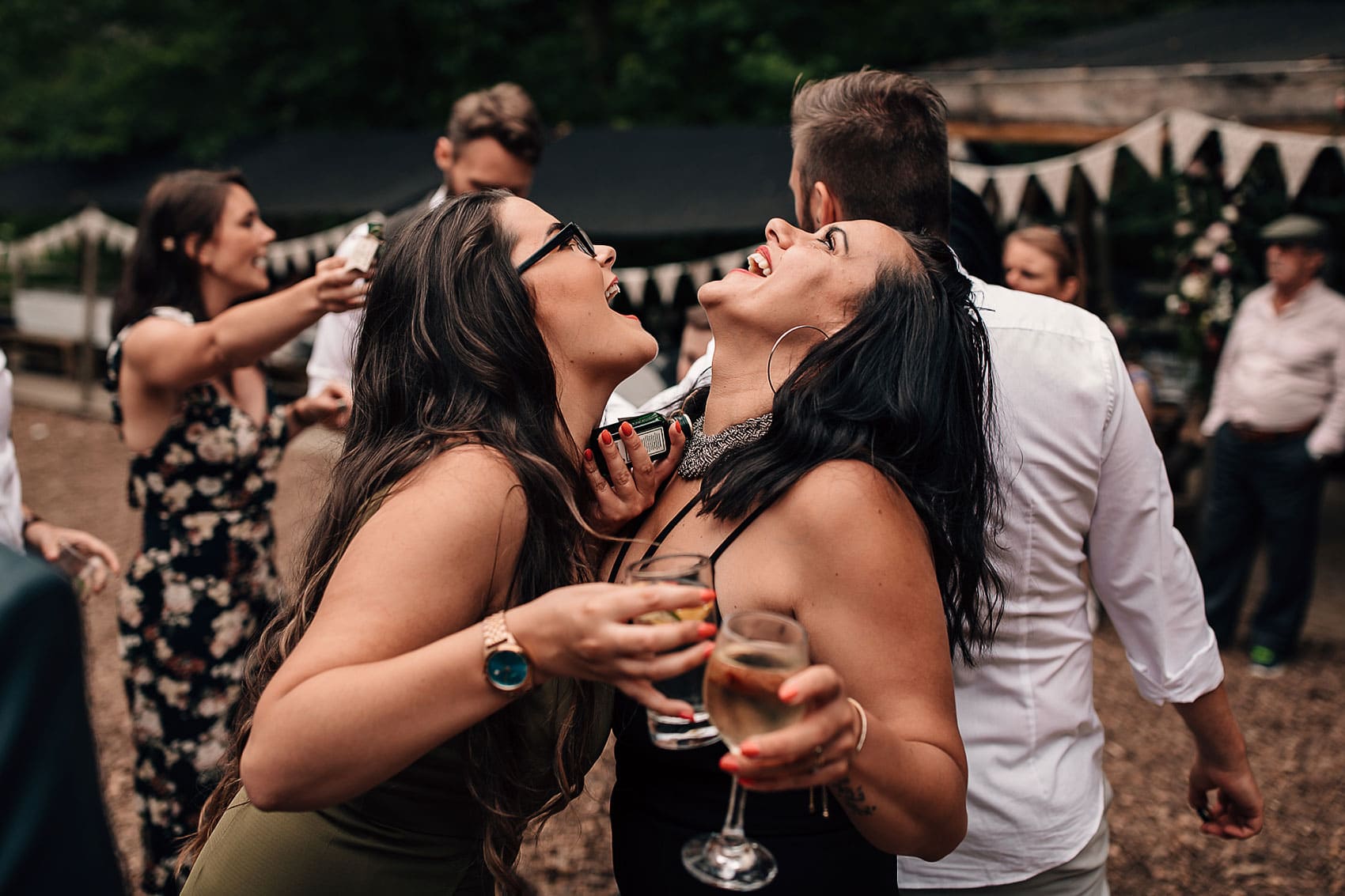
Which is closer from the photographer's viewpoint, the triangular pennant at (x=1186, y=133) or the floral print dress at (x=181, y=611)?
the floral print dress at (x=181, y=611)

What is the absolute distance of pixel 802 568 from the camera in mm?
1594

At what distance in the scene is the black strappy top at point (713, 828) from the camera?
167 centimetres

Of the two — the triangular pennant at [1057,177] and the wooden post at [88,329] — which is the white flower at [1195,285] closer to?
the triangular pennant at [1057,177]

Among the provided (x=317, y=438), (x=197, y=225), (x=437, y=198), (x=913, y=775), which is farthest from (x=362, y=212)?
(x=913, y=775)

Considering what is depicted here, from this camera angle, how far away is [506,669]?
1.36 metres

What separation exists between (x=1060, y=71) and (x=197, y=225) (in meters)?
5.63

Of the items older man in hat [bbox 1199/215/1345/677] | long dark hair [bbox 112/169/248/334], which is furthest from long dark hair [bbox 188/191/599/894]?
older man in hat [bbox 1199/215/1345/677]

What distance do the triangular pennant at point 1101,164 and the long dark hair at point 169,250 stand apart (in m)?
4.73

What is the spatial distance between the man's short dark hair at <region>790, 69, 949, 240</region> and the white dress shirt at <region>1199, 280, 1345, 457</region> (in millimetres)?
4310

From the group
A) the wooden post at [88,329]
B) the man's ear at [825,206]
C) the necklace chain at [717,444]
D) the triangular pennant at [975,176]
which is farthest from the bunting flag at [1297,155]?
the wooden post at [88,329]

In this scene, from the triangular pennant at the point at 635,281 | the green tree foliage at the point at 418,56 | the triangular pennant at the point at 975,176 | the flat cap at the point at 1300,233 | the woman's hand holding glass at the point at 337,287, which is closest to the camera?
the woman's hand holding glass at the point at 337,287

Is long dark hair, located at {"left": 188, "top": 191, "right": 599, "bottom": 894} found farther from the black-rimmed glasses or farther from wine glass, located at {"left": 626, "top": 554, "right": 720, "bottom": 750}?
wine glass, located at {"left": 626, "top": 554, "right": 720, "bottom": 750}

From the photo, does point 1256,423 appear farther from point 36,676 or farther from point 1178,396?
point 36,676

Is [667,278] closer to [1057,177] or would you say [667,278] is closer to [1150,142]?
[1057,177]
